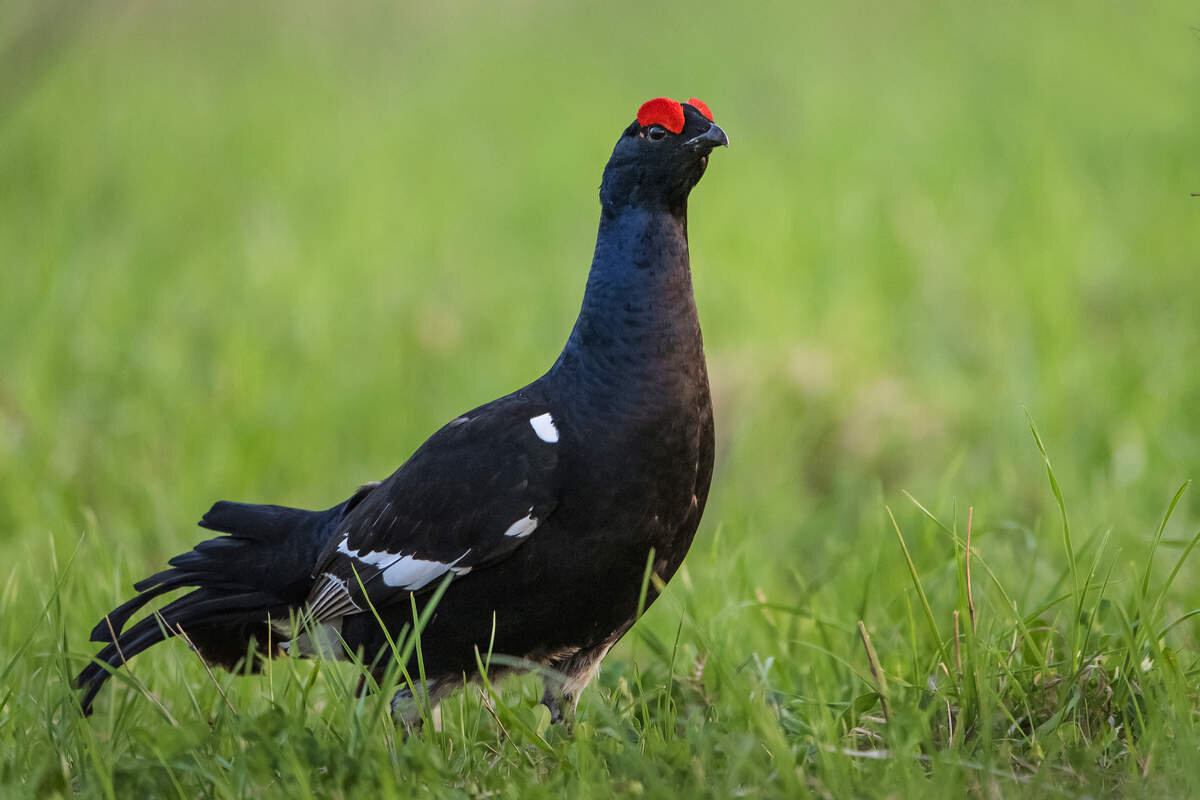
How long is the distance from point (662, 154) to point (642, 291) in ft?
1.30

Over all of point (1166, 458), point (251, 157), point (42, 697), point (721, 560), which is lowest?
point (1166, 458)

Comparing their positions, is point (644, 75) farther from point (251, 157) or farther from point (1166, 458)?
point (1166, 458)

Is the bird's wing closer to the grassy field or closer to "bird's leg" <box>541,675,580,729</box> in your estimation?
the grassy field

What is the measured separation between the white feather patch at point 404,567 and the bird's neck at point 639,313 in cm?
65

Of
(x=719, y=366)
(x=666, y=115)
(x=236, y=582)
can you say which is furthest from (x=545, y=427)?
(x=719, y=366)

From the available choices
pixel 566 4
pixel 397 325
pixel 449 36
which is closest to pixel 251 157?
pixel 397 325

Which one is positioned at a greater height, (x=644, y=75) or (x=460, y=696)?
(x=644, y=75)

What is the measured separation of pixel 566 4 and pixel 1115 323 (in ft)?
33.1

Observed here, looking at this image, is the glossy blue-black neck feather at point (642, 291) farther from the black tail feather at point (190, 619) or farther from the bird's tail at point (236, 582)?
the black tail feather at point (190, 619)

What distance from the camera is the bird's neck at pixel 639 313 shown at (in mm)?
3266

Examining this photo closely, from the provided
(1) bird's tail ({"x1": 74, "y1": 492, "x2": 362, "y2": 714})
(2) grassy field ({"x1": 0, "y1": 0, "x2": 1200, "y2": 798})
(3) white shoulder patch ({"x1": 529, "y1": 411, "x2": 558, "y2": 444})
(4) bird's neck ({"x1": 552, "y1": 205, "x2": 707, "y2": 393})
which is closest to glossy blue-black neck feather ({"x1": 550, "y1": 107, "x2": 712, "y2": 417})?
(4) bird's neck ({"x1": 552, "y1": 205, "x2": 707, "y2": 393})

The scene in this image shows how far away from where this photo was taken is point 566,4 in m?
15.4

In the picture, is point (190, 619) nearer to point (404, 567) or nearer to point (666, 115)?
point (404, 567)

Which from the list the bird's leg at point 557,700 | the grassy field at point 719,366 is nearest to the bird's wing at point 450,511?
the grassy field at point 719,366
